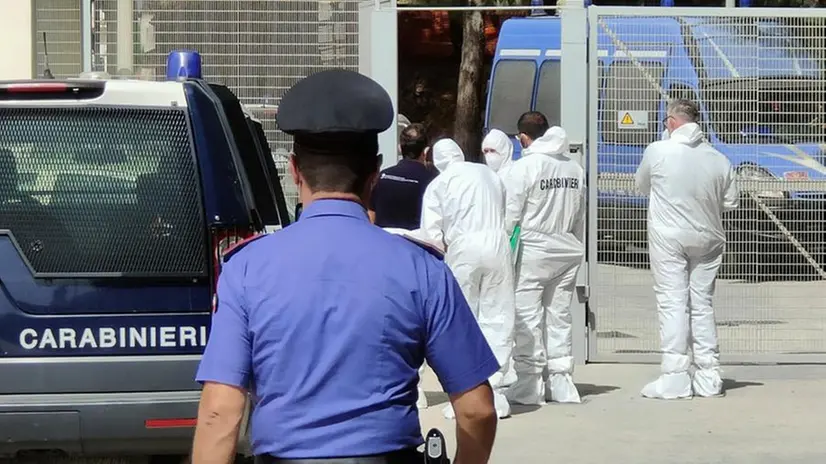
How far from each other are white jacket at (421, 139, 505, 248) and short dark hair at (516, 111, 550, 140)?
2.09ft

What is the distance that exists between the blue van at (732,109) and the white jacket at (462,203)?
2.08 m

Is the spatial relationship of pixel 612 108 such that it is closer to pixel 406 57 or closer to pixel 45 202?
pixel 45 202

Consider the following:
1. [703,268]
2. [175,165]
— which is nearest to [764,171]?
[703,268]

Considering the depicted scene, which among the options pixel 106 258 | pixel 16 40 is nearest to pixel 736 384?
pixel 106 258

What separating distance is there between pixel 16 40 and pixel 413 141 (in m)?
5.50

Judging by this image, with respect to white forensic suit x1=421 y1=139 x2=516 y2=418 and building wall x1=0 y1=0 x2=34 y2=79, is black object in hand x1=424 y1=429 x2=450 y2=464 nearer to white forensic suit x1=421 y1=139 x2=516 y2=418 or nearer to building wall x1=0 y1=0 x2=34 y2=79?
white forensic suit x1=421 y1=139 x2=516 y2=418

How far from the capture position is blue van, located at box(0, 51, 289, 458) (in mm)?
4965

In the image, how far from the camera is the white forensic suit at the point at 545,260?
26.3 feet

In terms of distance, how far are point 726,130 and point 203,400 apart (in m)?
7.61

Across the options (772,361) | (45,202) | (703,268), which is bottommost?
(772,361)

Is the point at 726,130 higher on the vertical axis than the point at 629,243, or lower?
higher

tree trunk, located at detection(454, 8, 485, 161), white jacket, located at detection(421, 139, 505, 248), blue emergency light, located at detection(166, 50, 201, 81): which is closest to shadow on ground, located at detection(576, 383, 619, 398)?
white jacket, located at detection(421, 139, 505, 248)

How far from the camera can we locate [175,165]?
505 cm

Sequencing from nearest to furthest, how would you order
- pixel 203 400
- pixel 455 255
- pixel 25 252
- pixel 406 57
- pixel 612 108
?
1. pixel 203 400
2. pixel 25 252
3. pixel 455 255
4. pixel 612 108
5. pixel 406 57
